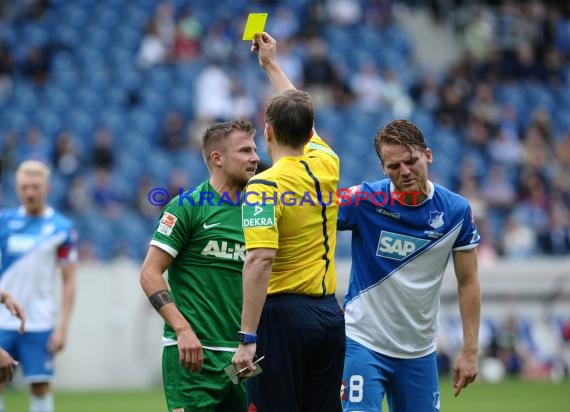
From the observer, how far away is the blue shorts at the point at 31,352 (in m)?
9.48

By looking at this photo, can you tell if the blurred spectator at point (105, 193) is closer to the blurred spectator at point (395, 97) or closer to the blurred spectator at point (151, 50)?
the blurred spectator at point (151, 50)

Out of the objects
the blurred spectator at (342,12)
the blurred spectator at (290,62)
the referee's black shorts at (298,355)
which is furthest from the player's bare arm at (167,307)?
the blurred spectator at (342,12)

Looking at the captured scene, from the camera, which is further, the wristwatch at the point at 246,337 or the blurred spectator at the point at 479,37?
the blurred spectator at the point at 479,37

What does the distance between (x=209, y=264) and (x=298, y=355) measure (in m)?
0.99

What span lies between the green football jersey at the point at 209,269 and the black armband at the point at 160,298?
32 centimetres

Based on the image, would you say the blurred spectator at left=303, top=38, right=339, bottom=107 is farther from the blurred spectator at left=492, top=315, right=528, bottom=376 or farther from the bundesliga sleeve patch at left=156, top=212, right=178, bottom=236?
the bundesliga sleeve patch at left=156, top=212, right=178, bottom=236

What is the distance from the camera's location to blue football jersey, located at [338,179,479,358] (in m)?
6.63

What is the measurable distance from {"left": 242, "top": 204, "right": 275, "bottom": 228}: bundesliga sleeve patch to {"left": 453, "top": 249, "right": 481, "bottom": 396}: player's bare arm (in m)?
1.60

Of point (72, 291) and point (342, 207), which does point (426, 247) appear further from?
point (72, 291)

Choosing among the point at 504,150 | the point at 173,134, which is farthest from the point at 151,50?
the point at 504,150

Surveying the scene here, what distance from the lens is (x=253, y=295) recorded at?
18.2ft

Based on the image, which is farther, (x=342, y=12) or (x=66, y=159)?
(x=342, y=12)

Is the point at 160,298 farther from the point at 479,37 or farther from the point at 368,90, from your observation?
the point at 479,37

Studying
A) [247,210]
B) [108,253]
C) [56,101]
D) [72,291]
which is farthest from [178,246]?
[56,101]
